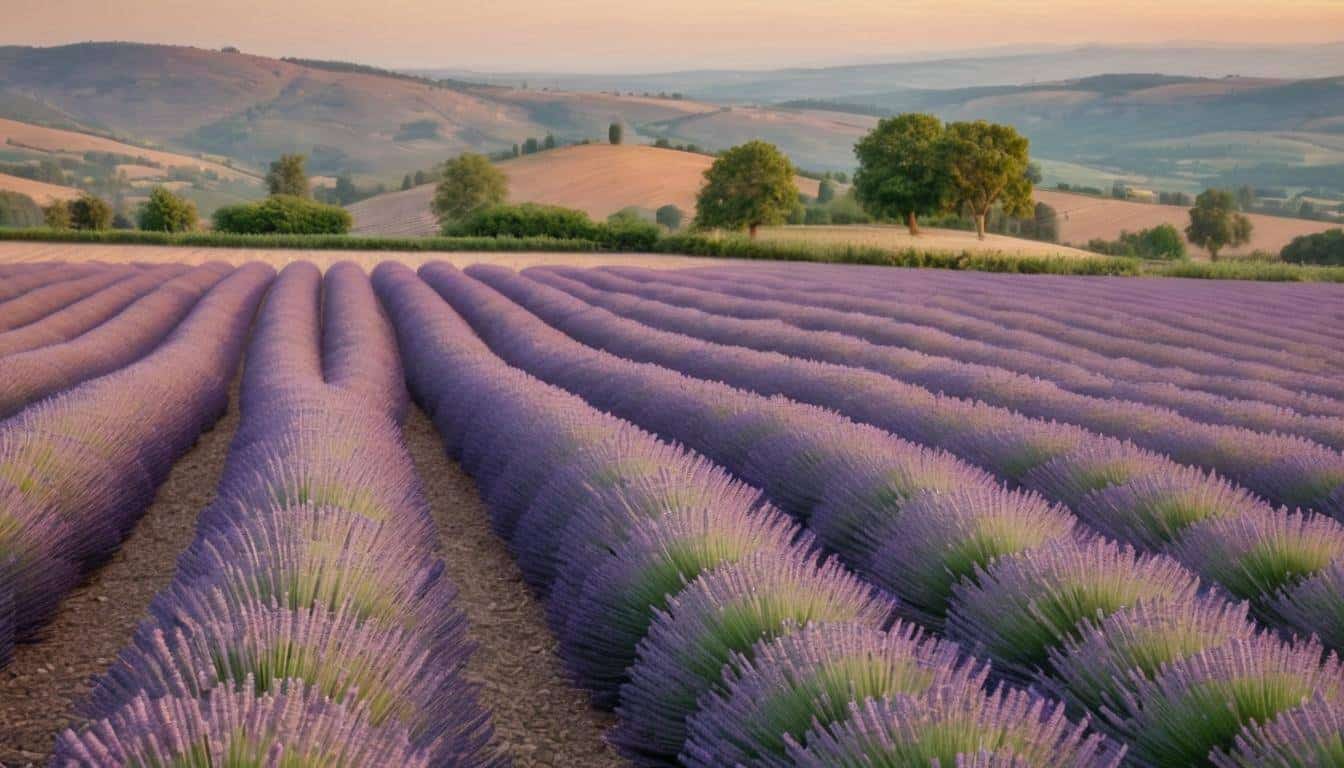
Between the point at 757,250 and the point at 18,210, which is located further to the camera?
the point at 18,210

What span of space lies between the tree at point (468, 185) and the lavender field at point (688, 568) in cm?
6288

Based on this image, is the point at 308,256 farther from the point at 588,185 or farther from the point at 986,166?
the point at 588,185

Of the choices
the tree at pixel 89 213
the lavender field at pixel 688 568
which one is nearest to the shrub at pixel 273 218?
the tree at pixel 89 213

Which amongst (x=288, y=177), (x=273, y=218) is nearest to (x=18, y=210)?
(x=273, y=218)

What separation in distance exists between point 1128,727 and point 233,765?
1970 millimetres

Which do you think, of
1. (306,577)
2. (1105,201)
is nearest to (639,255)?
(306,577)

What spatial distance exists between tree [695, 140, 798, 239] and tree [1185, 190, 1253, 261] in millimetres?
27466

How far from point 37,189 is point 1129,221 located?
69.1 m

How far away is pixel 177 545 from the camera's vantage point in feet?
18.8

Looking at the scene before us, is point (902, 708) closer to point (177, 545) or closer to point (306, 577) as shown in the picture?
point (306, 577)

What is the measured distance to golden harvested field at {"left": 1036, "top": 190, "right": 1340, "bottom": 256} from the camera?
64312 millimetres

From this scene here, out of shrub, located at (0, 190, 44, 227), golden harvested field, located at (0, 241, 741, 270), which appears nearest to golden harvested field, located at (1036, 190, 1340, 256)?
golden harvested field, located at (0, 241, 741, 270)

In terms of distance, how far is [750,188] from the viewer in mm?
54281

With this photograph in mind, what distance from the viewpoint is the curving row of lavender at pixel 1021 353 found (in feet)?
27.3
